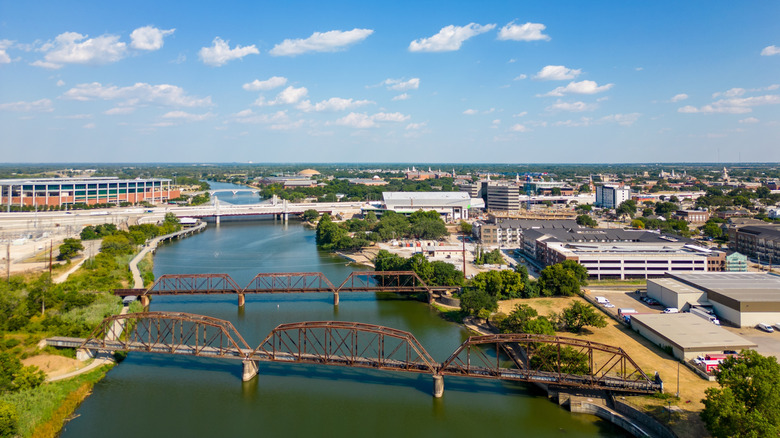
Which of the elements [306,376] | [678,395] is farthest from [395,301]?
[678,395]

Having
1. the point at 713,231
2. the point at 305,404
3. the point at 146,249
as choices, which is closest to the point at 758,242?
the point at 713,231

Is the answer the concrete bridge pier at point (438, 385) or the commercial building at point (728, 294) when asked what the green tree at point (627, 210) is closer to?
the commercial building at point (728, 294)

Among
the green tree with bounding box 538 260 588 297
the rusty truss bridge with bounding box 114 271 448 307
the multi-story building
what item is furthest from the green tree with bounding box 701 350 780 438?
the multi-story building

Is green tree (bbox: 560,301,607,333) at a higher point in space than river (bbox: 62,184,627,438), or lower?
higher

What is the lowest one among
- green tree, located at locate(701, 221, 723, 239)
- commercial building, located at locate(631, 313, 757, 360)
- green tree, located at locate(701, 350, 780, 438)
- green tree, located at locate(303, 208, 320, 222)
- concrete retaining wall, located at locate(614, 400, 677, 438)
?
concrete retaining wall, located at locate(614, 400, 677, 438)

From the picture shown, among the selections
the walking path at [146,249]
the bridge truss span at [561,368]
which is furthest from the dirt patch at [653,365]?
the walking path at [146,249]

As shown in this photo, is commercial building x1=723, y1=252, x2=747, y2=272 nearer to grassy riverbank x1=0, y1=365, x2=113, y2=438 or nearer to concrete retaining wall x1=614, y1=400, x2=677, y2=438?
concrete retaining wall x1=614, y1=400, x2=677, y2=438
